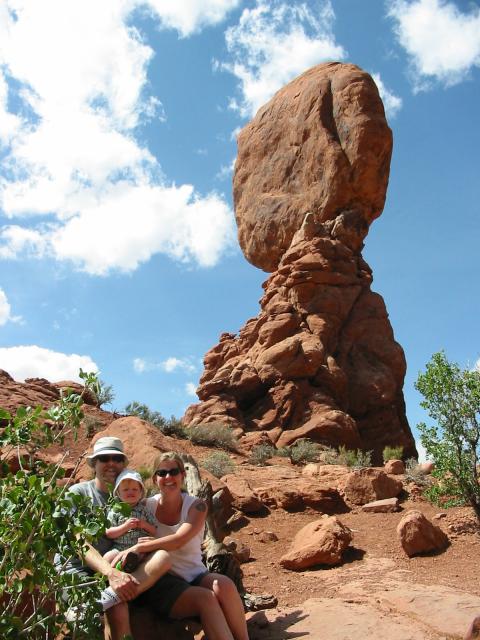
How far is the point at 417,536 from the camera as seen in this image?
28.1 feet

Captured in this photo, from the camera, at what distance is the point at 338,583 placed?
736cm

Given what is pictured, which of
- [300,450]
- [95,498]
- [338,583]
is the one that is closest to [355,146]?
[300,450]

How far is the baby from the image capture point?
4164mm

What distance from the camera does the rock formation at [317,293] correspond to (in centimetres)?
2191

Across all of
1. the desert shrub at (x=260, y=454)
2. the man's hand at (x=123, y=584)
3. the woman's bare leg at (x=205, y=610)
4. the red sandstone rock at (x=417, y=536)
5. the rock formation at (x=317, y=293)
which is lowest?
the woman's bare leg at (x=205, y=610)

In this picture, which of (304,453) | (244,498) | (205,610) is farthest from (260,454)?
(205,610)

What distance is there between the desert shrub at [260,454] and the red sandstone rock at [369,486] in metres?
3.72

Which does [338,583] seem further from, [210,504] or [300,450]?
[300,450]

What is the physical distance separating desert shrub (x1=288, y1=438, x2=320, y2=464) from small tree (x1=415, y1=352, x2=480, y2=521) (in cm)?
623

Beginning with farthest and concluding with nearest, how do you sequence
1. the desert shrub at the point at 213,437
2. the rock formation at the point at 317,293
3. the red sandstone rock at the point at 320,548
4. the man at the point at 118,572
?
the rock formation at the point at 317,293, the desert shrub at the point at 213,437, the red sandstone rock at the point at 320,548, the man at the point at 118,572

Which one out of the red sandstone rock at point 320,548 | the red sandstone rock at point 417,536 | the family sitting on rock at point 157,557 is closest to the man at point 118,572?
the family sitting on rock at point 157,557

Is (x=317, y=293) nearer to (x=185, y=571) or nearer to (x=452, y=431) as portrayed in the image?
(x=452, y=431)

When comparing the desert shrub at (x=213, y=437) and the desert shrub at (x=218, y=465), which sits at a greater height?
the desert shrub at (x=213, y=437)

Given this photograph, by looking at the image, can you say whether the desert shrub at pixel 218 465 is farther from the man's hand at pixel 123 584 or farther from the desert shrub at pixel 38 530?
the desert shrub at pixel 38 530
